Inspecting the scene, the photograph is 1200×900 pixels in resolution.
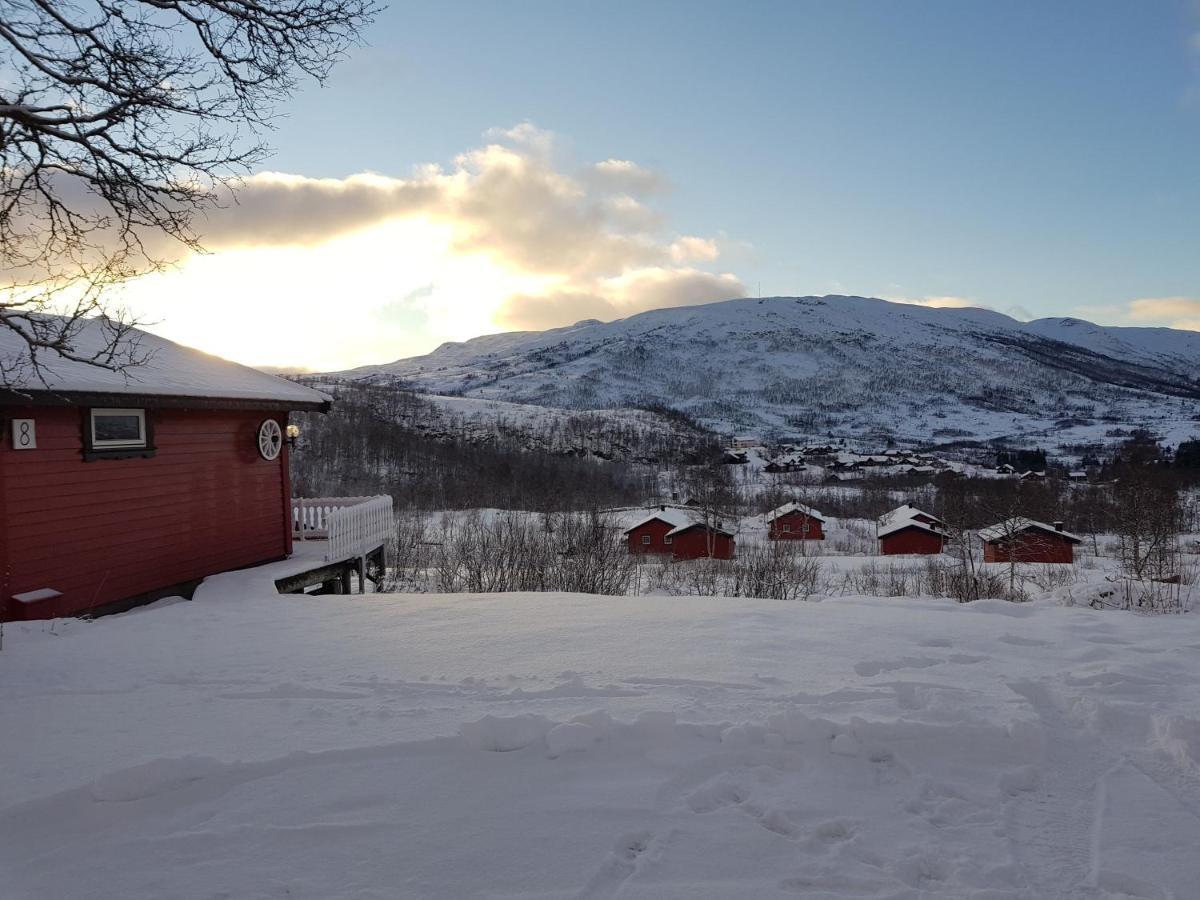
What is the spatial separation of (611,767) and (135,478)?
8.00 metres

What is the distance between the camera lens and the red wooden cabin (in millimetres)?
7320

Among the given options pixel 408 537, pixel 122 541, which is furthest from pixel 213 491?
pixel 408 537

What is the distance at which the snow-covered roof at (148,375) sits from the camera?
7.11 m

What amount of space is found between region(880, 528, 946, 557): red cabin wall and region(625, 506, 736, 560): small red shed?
10.2 meters

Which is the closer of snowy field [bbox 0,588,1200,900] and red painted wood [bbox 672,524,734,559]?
snowy field [bbox 0,588,1200,900]

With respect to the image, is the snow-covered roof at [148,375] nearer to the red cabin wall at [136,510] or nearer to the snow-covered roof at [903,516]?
the red cabin wall at [136,510]

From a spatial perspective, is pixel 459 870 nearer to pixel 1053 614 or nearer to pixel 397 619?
pixel 397 619

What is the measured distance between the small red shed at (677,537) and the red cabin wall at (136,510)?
102ft

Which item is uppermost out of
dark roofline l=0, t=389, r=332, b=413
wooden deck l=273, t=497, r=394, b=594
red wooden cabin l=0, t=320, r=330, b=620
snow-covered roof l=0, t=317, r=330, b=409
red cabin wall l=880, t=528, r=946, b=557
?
snow-covered roof l=0, t=317, r=330, b=409

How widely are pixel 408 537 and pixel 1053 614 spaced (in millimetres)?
→ 22282

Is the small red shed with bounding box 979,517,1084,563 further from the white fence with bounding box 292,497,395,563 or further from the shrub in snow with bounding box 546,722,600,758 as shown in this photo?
the shrub in snow with bounding box 546,722,600,758

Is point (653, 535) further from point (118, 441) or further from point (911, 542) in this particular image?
point (118, 441)

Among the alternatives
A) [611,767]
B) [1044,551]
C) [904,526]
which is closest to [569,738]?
[611,767]

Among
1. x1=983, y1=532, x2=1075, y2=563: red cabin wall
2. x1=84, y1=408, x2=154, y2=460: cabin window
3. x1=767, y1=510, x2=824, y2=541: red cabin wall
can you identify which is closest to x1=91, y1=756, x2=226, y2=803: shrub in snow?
x1=84, y1=408, x2=154, y2=460: cabin window
